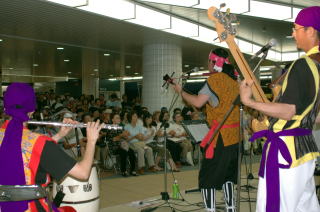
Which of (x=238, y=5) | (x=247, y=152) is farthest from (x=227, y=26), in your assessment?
(x=247, y=152)

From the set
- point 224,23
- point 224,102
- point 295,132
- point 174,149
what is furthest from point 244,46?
point 295,132

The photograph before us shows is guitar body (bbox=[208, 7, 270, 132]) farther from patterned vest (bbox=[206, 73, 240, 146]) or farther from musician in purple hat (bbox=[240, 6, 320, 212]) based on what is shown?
patterned vest (bbox=[206, 73, 240, 146])

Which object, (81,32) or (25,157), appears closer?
(25,157)

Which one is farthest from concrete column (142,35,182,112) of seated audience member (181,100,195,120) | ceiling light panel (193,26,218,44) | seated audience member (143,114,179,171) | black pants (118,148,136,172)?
black pants (118,148,136,172)

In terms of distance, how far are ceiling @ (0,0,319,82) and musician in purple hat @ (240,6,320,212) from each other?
17.5ft

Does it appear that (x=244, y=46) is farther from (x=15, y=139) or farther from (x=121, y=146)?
(x=15, y=139)

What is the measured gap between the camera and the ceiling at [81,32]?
23.4 ft

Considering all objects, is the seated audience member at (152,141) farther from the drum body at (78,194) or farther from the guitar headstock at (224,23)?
the guitar headstock at (224,23)

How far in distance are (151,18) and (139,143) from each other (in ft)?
8.80

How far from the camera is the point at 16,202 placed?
169cm

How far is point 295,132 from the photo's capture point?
189 centimetres

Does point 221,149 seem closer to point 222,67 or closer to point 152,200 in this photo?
point 222,67

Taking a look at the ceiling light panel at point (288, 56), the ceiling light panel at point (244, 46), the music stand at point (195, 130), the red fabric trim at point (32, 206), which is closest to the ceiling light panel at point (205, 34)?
the ceiling light panel at point (244, 46)

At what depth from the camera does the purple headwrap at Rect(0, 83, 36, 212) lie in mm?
1666
